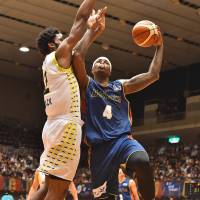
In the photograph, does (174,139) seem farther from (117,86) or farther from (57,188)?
(57,188)

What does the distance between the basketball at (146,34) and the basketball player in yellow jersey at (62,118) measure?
1.15 meters

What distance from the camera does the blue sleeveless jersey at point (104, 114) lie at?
5.39m

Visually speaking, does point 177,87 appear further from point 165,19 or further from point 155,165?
point 165,19

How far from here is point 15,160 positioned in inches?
945

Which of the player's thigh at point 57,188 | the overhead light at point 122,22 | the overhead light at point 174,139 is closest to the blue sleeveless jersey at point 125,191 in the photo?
the player's thigh at point 57,188

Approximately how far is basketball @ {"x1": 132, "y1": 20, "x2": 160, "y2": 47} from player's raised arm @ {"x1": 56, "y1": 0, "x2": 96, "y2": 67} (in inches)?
44.5

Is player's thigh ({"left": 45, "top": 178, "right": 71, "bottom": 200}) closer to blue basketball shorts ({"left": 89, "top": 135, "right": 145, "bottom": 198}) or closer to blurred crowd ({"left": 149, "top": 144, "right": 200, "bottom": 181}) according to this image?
blue basketball shorts ({"left": 89, "top": 135, "right": 145, "bottom": 198})

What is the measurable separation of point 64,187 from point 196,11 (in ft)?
44.4

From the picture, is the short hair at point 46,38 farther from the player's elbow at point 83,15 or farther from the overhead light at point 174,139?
the overhead light at point 174,139

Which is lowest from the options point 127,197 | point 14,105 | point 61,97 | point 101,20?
point 127,197

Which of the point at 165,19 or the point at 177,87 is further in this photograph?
the point at 177,87

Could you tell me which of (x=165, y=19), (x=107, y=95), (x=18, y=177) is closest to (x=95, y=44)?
(x=165, y=19)

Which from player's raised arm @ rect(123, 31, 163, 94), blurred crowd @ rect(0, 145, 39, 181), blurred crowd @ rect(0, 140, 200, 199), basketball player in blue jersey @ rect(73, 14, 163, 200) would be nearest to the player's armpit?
player's raised arm @ rect(123, 31, 163, 94)

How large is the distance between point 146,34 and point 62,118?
168 cm
